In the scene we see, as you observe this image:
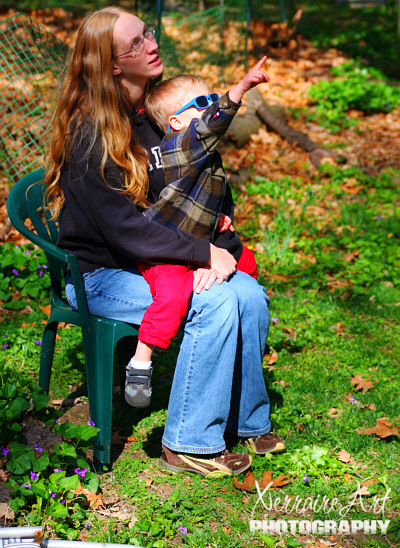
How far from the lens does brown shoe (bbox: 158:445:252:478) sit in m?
2.84

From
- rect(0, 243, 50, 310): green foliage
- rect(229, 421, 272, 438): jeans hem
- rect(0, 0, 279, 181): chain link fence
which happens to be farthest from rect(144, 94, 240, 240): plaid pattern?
rect(0, 243, 50, 310): green foliage

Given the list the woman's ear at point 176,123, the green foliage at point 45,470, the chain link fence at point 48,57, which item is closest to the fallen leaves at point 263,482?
the green foliage at point 45,470

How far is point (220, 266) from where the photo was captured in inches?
109

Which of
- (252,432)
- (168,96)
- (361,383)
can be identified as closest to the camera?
(168,96)

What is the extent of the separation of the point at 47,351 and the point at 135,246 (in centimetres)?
86

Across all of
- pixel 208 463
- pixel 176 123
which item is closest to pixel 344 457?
pixel 208 463

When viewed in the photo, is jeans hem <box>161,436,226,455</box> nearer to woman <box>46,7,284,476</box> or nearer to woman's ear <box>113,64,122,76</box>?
woman <box>46,7,284,476</box>

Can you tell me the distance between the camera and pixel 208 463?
2838 mm

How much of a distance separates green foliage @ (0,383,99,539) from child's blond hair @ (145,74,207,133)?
55.1 inches

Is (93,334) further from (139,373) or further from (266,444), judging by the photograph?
(266,444)

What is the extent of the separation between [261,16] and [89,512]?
10.4 meters

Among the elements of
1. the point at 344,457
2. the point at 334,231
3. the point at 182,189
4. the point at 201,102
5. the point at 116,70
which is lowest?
the point at 334,231

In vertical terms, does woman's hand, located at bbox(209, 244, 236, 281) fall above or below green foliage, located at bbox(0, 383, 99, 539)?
above

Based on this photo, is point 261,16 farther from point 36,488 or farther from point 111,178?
point 36,488
